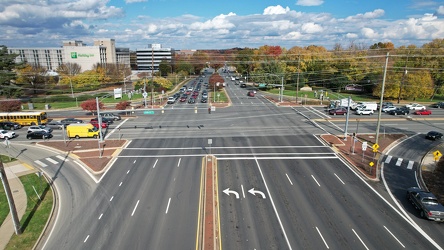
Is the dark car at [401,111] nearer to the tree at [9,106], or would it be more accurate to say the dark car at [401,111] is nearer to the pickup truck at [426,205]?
the pickup truck at [426,205]

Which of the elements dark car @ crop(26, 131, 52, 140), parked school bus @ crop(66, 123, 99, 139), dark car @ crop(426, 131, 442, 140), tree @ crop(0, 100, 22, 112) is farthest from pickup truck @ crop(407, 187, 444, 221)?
tree @ crop(0, 100, 22, 112)

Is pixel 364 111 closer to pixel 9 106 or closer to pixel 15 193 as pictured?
pixel 15 193

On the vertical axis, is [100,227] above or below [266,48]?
below

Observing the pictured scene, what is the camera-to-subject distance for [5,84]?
8256 cm

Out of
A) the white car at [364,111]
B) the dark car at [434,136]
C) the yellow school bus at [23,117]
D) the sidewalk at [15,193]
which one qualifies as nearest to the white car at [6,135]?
the yellow school bus at [23,117]

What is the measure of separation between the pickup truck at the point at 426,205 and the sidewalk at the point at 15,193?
32.0 m

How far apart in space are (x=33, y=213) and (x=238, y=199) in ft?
57.8

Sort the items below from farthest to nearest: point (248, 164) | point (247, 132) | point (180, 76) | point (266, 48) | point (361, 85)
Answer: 1. point (266, 48)
2. point (180, 76)
3. point (361, 85)
4. point (247, 132)
5. point (248, 164)

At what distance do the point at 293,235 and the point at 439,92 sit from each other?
85.5 meters

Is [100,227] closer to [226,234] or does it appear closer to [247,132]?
[226,234]

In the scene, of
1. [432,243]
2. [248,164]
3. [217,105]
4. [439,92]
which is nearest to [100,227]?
[248,164]

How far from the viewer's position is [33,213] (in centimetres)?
2511

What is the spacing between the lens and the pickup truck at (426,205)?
77.1 feet

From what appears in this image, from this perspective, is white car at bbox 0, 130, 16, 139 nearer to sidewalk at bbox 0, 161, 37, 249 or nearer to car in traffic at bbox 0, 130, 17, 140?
car in traffic at bbox 0, 130, 17, 140
